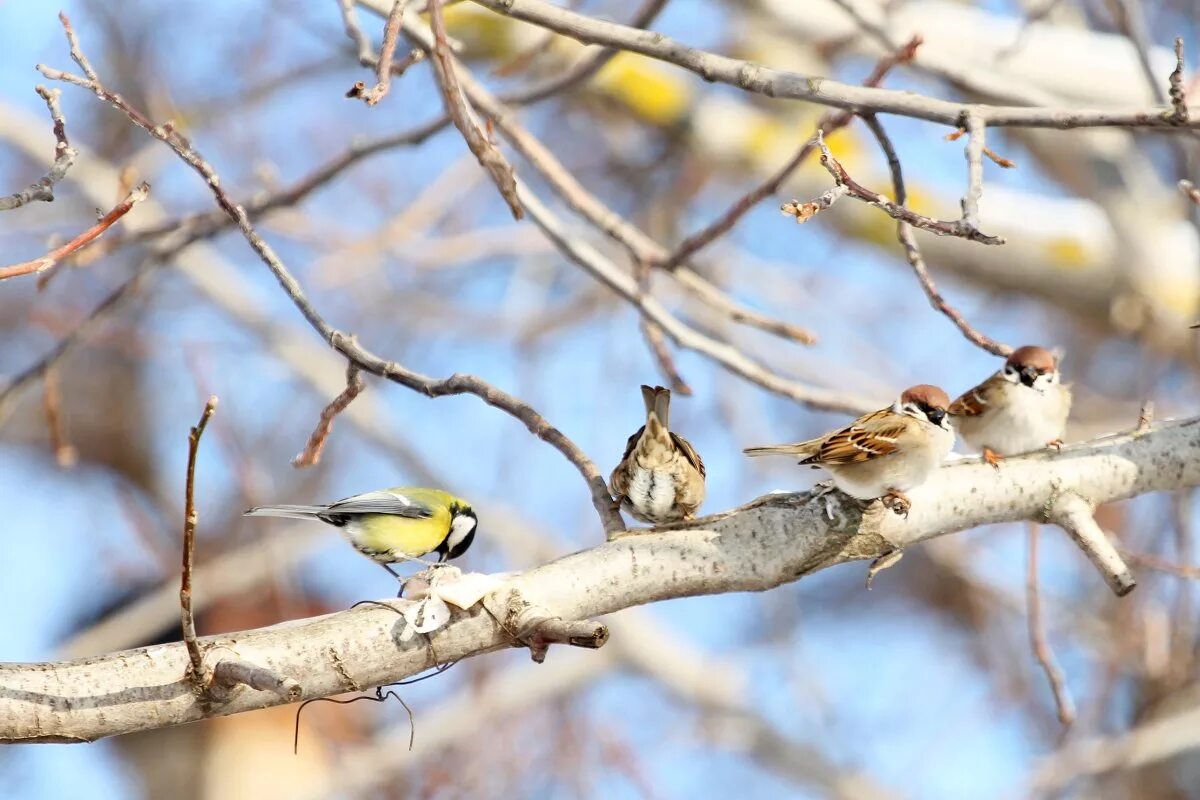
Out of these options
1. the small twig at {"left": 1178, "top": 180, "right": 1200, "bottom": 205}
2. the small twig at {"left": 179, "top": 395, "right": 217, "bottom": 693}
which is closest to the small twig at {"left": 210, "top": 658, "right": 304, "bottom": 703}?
the small twig at {"left": 179, "top": 395, "right": 217, "bottom": 693}

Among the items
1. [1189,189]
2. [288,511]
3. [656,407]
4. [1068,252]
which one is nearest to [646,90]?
[1068,252]

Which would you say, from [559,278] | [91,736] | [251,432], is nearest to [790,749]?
[559,278]

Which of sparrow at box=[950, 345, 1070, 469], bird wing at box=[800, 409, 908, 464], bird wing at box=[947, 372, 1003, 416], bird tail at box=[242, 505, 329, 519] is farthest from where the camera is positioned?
bird wing at box=[947, 372, 1003, 416]

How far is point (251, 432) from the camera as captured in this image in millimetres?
7973

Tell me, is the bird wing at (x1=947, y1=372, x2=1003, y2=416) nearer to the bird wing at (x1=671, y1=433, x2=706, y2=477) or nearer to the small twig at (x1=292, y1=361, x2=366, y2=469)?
the bird wing at (x1=671, y1=433, x2=706, y2=477)

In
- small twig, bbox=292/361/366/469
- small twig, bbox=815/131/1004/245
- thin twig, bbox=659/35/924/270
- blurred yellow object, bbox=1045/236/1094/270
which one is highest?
blurred yellow object, bbox=1045/236/1094/270

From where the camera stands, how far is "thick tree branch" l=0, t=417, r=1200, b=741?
6.18ft

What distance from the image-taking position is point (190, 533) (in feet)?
5.26

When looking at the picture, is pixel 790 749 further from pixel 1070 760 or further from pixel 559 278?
pixel 559 278

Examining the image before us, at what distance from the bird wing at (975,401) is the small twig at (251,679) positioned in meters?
2.28

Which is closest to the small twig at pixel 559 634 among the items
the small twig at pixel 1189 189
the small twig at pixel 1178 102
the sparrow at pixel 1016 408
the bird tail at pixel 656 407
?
the bird tail at pixel 656 407

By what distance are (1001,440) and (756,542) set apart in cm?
125

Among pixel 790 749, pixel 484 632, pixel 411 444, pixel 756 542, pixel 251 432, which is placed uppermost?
pixel 251 432

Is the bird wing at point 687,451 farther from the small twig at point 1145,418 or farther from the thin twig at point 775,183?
the small twig at point 1145,418
